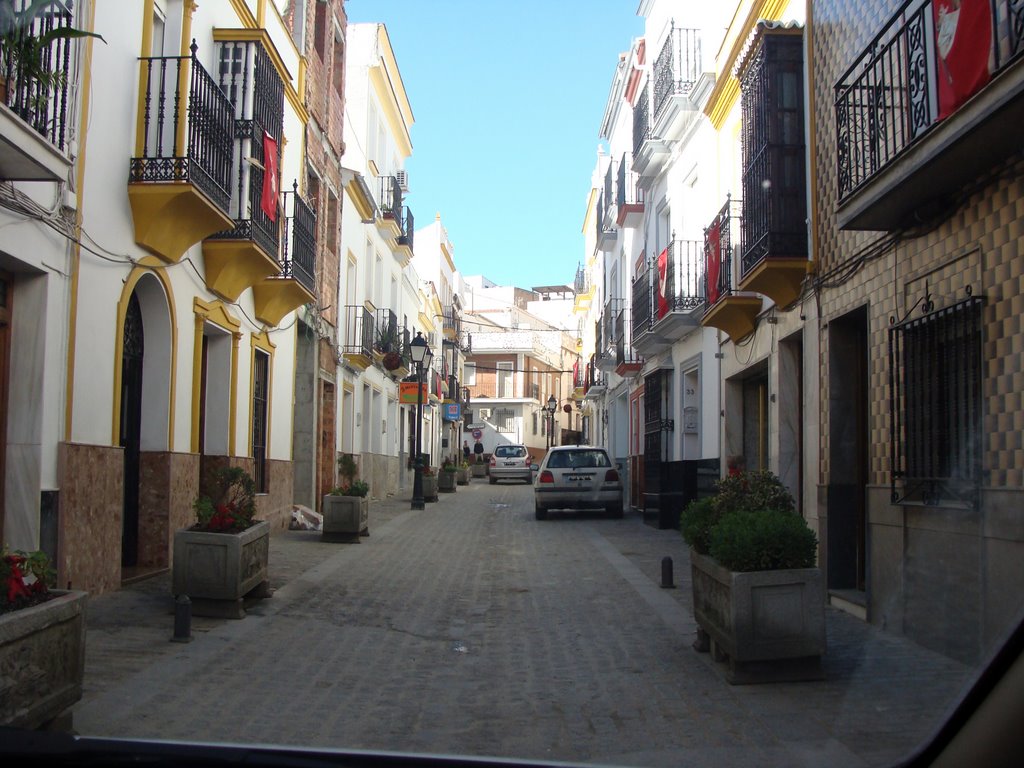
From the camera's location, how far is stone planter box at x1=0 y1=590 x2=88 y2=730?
412 cm

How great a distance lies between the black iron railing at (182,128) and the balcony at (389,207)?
1375cm

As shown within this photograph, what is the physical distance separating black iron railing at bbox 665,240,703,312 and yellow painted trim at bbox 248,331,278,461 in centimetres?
648

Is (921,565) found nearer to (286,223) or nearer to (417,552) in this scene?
(417,552)

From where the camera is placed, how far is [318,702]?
18.3 feet

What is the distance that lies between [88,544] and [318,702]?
145 inches

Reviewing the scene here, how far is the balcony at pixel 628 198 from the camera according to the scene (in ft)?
71.9

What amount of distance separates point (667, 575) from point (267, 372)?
24.8 feet

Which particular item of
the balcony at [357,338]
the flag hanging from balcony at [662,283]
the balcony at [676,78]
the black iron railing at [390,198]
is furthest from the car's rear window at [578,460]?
the black iron railing at [390,198]

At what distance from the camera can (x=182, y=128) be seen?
998 cm

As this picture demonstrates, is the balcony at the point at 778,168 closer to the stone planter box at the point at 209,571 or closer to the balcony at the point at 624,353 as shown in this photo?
the stone planter box at the point at 209,571

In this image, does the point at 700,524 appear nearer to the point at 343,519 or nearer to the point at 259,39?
the point at 343,519

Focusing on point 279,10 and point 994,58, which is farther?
point 279,10

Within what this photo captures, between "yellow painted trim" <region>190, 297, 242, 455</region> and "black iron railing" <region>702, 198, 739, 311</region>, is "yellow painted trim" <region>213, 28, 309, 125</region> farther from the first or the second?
"black iron railing" <region>702, 198, 739, 311</region>

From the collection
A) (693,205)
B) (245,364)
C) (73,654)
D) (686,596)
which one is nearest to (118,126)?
(245,364)
